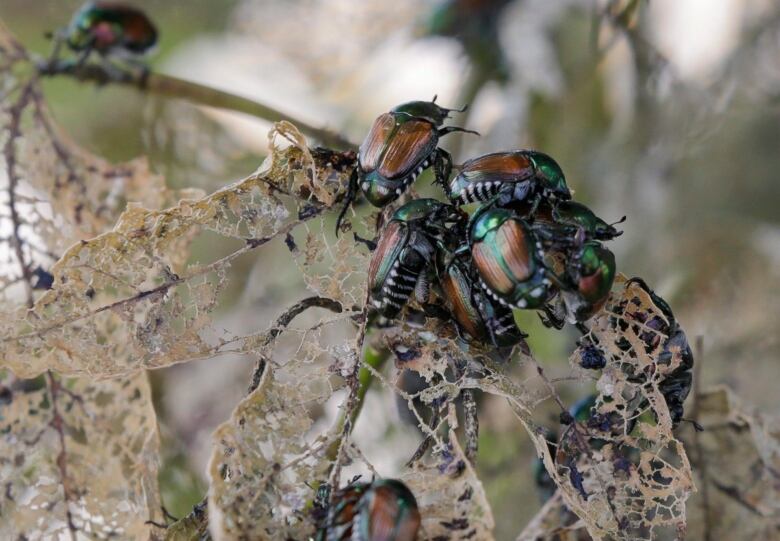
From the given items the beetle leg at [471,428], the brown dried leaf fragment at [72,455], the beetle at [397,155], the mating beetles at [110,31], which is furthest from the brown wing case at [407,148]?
the mating beetles at [110,31]

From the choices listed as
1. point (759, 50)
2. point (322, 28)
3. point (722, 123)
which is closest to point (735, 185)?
point (722, 123)

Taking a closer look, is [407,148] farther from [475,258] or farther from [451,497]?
[451,497]

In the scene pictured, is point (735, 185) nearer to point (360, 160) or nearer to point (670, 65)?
point (670, 65)

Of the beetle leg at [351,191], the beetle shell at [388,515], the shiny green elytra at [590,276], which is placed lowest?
the beetle shell at [388,515]

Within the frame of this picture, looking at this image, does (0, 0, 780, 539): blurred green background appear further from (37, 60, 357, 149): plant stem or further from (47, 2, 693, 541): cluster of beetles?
(47, 2, 693, 541): cluster of beetles

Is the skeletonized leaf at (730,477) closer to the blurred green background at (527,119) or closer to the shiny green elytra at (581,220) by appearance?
the blurred green background at (527,119)

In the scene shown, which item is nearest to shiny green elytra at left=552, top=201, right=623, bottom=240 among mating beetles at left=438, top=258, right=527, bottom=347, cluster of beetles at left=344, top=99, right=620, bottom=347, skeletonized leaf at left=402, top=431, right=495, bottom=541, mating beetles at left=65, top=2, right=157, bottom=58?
cluster of beetles at left=344, top=99, right=620, bottom=347
